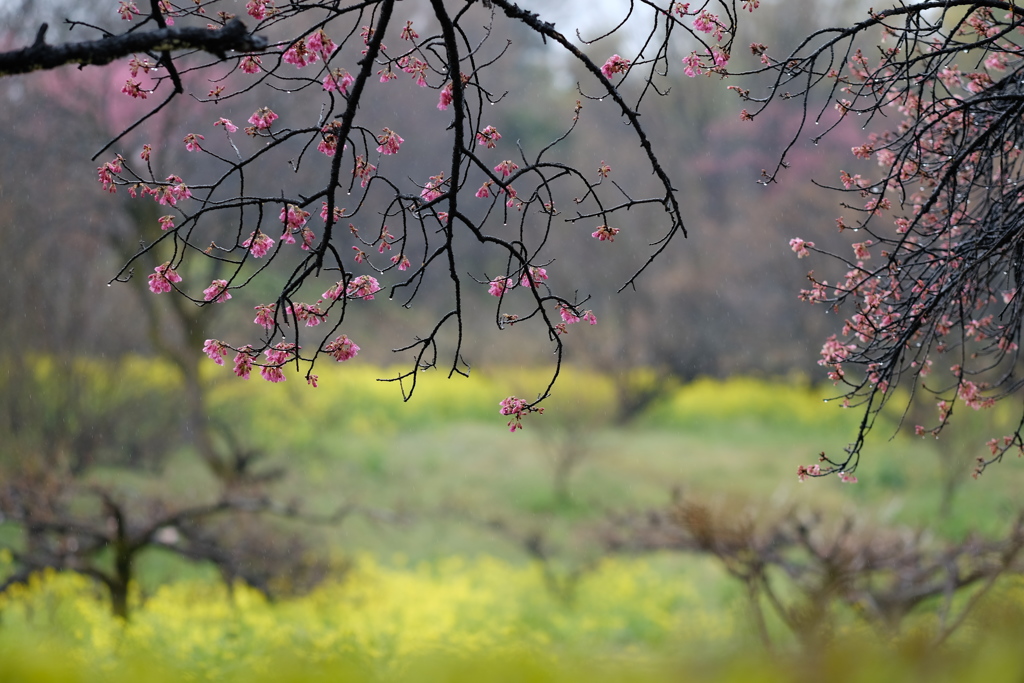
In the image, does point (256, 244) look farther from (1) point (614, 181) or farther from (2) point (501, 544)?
(2) point (501, 544)

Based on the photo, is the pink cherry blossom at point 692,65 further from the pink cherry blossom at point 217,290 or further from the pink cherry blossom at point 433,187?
the pink cherry blossom at point 217,290

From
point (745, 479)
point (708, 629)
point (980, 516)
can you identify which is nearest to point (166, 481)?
point (708, 629)

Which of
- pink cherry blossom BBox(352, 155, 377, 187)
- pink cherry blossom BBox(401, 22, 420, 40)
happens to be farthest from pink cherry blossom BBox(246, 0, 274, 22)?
pink cherry blossom BBox(352, 155, 377, 187)

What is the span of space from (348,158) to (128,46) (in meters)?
11.7

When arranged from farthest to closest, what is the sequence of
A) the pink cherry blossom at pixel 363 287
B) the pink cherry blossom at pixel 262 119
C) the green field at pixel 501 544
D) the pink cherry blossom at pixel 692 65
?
the green field at pixel 501 544
the pink cherry blossom at pixel 692 65
the pink cherry blossom at pixel 262 119
the pink cherry blossom at pixel 363 287

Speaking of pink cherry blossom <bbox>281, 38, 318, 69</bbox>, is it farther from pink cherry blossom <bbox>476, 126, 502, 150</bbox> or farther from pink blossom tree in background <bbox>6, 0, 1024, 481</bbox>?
pink cherry blossom <bbox>476, 126, 502, 150</bbox>

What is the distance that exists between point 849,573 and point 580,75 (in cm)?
1300

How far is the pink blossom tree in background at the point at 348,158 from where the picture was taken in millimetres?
2547

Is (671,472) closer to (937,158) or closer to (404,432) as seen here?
(404,432)

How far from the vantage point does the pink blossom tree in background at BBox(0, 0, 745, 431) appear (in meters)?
2.55

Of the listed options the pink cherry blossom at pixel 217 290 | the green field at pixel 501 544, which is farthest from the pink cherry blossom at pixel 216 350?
the green field at pixel 501 544

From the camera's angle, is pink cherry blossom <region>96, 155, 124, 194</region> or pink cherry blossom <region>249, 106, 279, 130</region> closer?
pink cherry blossom <region>96, 155, 124, 194</region>

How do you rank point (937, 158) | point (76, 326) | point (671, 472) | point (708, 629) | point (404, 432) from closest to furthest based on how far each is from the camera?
point (937, 158) → point (708, 629) → point (76, 326) → point (671, 472) → point (404, 432)

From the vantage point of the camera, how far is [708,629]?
746 centimetres
